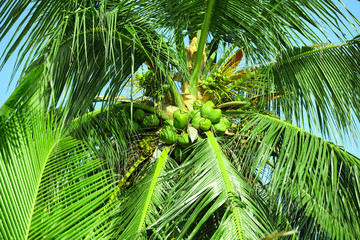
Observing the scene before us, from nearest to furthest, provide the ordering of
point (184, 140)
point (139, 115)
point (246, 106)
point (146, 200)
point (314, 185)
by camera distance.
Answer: point (314, 185) → point (146, 200) → point (184, 140) → point (139, 115) → point (246, 106)

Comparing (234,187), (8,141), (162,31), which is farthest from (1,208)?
(162,31)

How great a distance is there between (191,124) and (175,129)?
0.45 ft

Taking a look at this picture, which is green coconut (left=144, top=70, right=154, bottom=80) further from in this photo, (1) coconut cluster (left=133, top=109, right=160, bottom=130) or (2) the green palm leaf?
(2) the green palm leaf

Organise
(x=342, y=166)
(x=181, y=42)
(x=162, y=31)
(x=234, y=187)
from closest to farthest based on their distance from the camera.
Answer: (x=234, y=187), (x=342, y=166), (x=162, y=31), (x=181, y=42)

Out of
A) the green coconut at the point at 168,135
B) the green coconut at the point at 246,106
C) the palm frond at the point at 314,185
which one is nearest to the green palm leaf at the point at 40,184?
the green coconut at the point at 168,135

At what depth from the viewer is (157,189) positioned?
325 centimetres

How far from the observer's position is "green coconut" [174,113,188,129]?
358 centimetres

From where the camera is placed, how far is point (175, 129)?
365 cm

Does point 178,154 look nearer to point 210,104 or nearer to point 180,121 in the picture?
point 180,121

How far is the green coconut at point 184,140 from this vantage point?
11.6 ft

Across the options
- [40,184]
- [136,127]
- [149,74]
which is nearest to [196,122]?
[136,127]

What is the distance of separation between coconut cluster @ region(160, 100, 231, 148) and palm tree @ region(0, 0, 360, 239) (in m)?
0.01

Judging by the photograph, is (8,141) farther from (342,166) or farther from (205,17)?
(342,166)

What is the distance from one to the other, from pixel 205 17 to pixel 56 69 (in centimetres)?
137
